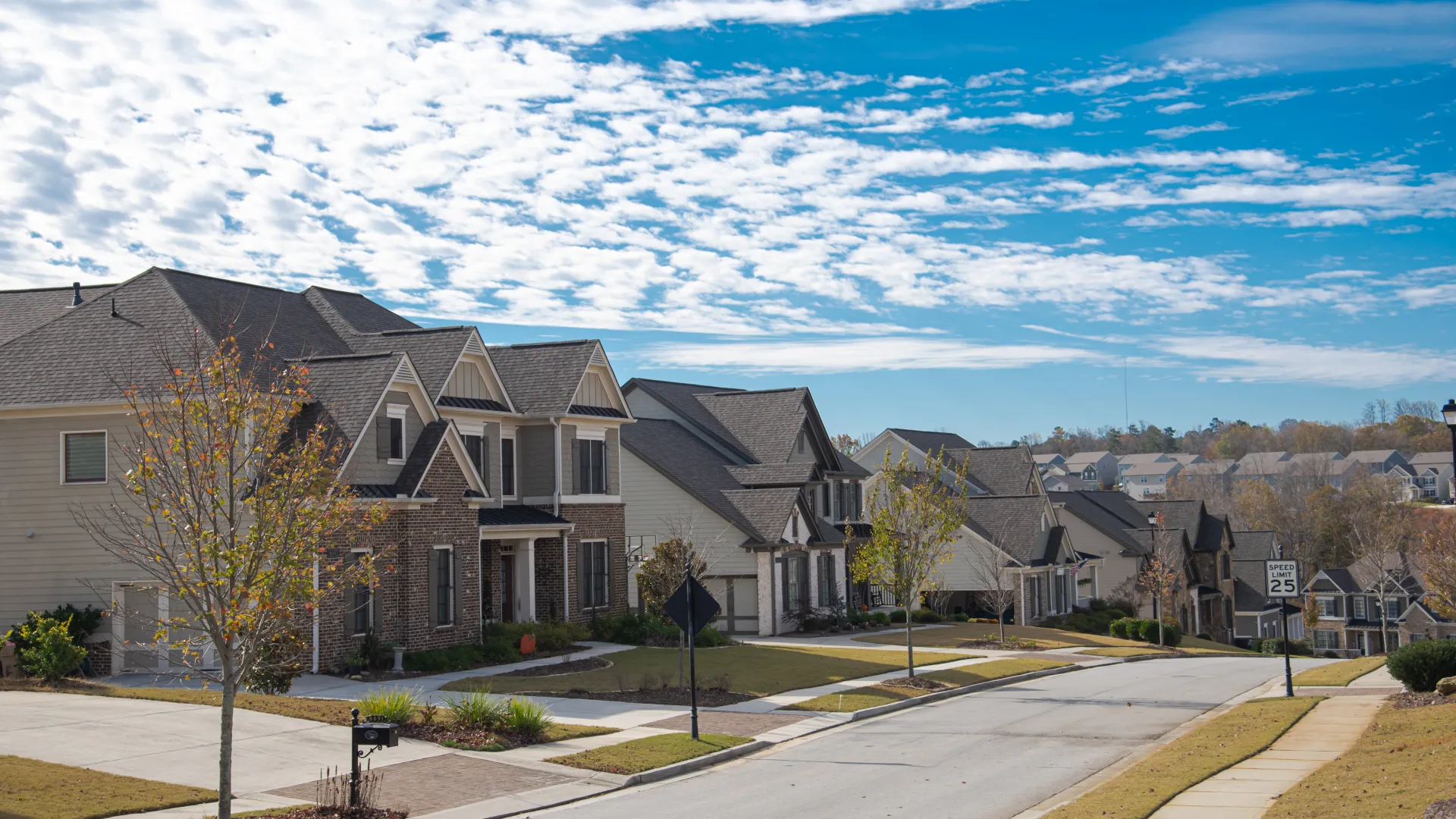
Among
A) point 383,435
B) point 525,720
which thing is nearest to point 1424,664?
point 525,720

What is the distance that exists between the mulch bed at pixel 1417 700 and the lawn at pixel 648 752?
12.1 metres

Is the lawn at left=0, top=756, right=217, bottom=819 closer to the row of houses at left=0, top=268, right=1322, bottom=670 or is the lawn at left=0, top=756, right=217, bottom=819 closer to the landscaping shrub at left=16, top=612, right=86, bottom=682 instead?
the row of houses at left=0, top=268, right=1322, bottom=670

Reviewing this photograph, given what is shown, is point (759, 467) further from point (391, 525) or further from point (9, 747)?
point (9, 747)

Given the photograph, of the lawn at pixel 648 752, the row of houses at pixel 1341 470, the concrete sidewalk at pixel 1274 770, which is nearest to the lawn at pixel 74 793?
the lawn at pixel 648 752

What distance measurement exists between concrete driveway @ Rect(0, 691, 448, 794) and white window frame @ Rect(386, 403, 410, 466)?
983 centimetres

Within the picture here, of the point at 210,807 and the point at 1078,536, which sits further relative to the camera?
the point at 1078,536

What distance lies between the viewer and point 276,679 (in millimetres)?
23906

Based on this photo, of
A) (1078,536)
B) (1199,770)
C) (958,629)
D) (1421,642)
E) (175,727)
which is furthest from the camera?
(1078,536)

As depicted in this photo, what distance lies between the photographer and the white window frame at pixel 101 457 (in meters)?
28.3

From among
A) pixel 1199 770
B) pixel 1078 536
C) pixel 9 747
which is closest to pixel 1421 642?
pixel 1199 770

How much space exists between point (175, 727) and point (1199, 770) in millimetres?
15370

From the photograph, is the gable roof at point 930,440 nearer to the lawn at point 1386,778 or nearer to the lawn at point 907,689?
the lawn at point 907,689


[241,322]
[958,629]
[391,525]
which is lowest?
[958,629]

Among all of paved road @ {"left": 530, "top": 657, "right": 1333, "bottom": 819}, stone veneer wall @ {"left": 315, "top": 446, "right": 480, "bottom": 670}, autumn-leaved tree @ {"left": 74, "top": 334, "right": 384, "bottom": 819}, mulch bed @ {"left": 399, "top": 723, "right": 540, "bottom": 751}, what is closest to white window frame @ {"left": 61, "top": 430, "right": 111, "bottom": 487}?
stone veneer wall @ {"left": 315, "top": 446, "right": 480, "bottom": 670}
